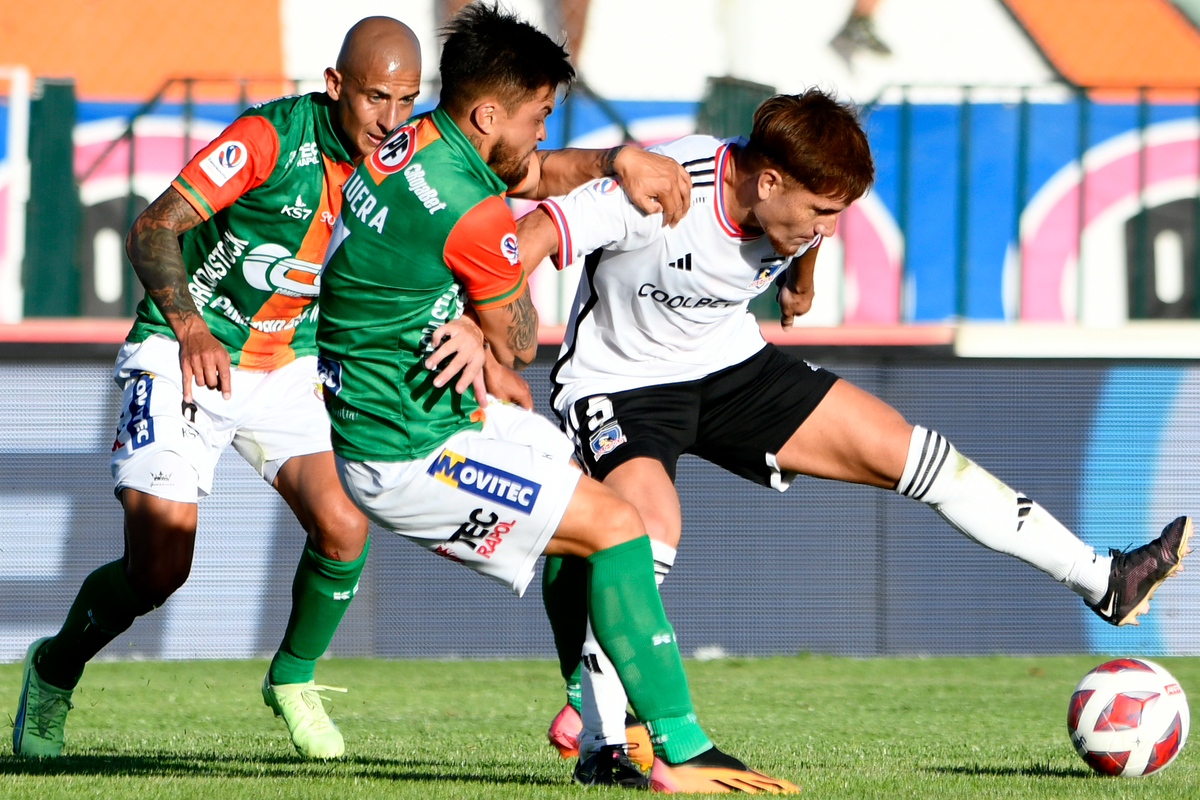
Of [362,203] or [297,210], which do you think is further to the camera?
[297,210]

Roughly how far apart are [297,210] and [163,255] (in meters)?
0.53

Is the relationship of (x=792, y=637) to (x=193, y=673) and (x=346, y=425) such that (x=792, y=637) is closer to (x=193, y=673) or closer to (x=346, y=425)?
(x=193, y=673)

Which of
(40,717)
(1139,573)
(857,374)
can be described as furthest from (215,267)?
(857,374)

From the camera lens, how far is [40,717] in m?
4.80

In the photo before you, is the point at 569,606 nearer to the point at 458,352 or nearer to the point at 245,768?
the point at 245,768

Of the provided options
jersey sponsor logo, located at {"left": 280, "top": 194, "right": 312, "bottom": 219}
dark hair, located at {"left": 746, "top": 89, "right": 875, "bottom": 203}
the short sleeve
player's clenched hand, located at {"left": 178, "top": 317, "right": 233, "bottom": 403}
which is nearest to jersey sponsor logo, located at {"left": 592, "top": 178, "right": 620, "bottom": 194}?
the short sleeve

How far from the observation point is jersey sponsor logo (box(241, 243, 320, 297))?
15.6ft

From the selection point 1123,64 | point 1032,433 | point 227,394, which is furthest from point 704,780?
point 1123,64

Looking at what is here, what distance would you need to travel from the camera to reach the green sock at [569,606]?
4.81m

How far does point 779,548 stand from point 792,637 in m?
0.48

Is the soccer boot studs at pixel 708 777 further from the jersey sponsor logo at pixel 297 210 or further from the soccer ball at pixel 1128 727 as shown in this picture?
the jersey sponsor logo at pixel 297 210

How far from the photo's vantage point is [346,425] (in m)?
3.57

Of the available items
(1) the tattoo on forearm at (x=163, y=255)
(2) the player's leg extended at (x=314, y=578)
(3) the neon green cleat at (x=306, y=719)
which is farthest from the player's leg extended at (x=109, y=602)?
(1) the tattoo on forearm at (x=163, y=255)

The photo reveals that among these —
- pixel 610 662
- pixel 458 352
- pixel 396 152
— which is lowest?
pixel 610 662
